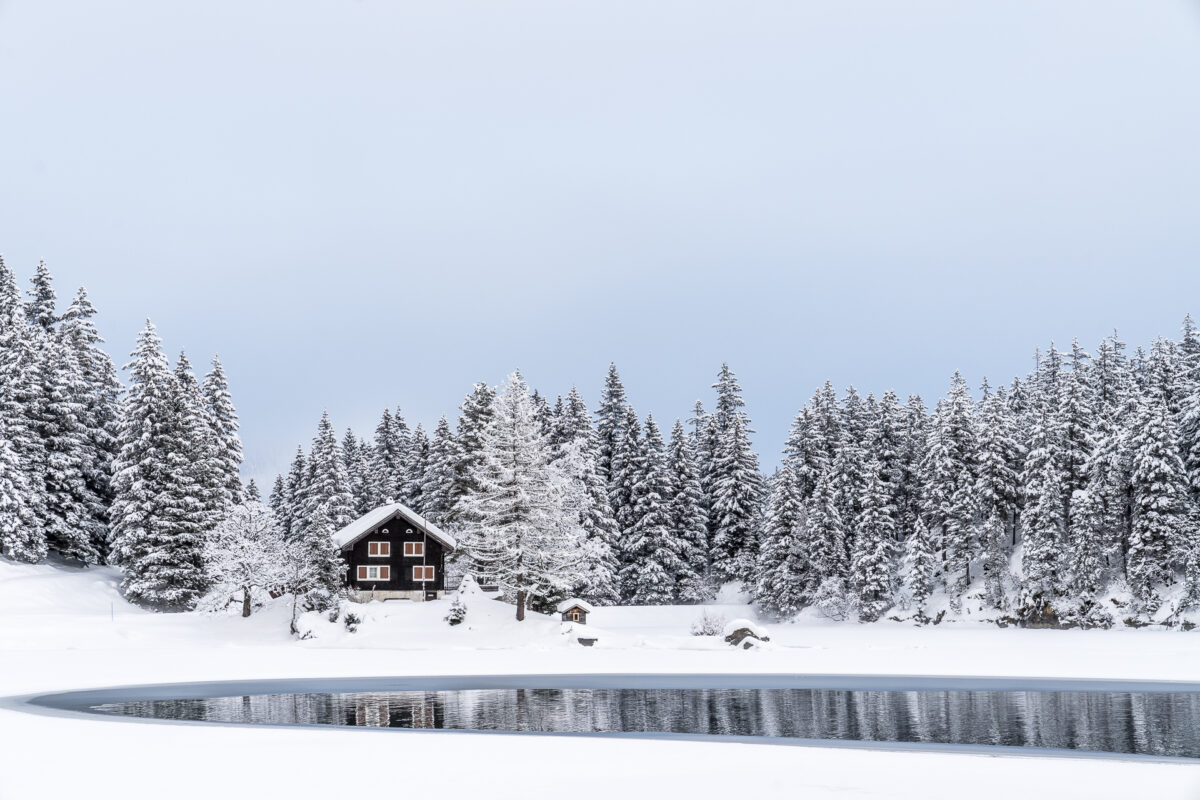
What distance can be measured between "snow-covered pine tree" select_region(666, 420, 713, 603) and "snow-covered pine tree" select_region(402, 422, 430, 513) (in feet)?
72.3

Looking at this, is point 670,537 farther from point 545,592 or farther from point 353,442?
point 353,442

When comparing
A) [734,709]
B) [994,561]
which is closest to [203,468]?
[734,709]

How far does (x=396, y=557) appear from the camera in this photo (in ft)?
216

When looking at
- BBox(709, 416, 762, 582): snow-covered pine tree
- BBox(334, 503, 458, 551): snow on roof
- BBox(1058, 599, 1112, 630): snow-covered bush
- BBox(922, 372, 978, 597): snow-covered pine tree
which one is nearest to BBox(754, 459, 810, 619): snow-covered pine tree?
BBox(709, 416, 762, 582): snow-covered pine tree

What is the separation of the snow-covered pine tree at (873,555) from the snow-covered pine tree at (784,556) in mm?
3915

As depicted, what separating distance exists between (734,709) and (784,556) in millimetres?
45870

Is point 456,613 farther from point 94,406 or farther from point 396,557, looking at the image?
point 94,406

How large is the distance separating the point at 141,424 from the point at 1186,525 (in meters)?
65.5

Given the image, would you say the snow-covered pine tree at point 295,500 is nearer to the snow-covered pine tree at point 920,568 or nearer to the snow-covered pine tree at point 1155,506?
the snow-covered pine tree at point 920,568

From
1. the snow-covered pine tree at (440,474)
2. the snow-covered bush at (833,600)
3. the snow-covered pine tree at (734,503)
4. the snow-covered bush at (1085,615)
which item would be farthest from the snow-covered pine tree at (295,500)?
the snow-covered bush at (1085,615)

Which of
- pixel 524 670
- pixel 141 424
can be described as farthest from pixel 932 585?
pixel 141 424

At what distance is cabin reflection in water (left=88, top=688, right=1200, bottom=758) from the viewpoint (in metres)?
21.9

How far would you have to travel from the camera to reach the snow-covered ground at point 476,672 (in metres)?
16.0

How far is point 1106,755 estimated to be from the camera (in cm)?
1884
